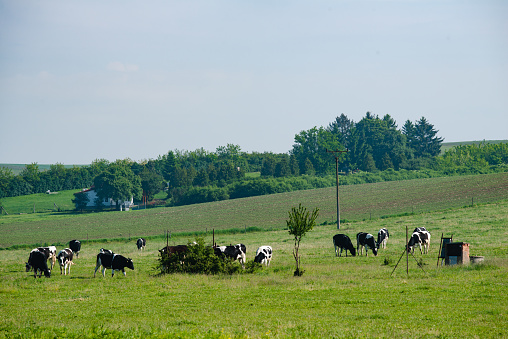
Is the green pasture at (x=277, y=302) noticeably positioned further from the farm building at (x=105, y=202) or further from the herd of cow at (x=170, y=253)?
the farm building at (x=105, y=202)

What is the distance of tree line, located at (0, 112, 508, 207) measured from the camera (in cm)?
13012

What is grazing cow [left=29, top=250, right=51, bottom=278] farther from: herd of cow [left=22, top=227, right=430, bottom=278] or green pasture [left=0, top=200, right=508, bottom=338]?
green pasture [left=0, top=200, right=508, bottom=338]

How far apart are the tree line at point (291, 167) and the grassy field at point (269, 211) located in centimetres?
1851

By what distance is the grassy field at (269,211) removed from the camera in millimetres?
71544

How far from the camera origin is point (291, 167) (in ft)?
494

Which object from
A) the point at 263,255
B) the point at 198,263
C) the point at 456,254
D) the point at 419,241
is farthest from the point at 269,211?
the point at 456,254

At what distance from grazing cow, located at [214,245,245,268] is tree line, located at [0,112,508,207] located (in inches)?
3717

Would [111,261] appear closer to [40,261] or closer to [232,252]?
[40,261]

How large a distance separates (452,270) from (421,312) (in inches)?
374

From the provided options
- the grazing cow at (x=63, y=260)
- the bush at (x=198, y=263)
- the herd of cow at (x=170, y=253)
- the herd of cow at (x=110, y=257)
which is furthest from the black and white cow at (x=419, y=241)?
the grazing cow at (x=63, y=260)

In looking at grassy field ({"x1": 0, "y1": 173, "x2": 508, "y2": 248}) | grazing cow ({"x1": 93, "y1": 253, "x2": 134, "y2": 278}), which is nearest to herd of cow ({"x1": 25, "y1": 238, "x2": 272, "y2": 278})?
grazing cow ({"x1": 93, "y1": 253, "x2": 134, "y2": 278})

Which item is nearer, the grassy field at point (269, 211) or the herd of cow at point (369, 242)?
the herd of cow at point (369, 242)

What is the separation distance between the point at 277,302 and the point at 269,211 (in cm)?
6952

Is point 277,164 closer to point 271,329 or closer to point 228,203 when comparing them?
point 228,203
